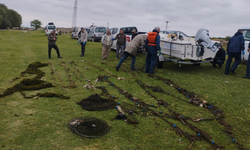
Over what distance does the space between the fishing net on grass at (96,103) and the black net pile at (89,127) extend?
576 mm

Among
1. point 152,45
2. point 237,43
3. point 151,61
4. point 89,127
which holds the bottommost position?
point 89,127

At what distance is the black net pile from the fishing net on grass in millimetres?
576

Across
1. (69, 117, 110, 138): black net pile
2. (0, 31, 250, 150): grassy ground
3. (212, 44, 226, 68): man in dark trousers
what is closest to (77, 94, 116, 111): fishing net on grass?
(0, 31, 250, 150): grassy ground

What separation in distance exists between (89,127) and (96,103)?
1260mm

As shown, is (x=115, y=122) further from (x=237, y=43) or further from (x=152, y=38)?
(x=237, y=43)

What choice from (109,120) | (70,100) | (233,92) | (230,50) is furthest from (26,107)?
(230,50)

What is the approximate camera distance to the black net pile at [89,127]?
12.5 feet

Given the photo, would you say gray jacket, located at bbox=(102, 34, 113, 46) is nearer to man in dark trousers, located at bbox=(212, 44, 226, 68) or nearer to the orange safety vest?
the orange safety vest

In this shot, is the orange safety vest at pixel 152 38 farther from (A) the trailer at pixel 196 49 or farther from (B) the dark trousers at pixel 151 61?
(A) the trailer at pixel 196 49

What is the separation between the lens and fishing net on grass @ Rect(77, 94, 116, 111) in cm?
495

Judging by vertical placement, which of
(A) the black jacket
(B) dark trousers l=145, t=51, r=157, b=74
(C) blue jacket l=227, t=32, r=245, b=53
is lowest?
(B) dark trousers l=145, t=51, r=157, b=74

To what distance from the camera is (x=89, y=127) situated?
4.01 meters

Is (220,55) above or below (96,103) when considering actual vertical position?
above

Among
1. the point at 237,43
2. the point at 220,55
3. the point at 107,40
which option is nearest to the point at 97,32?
the point at 107,40
